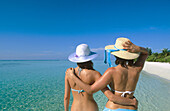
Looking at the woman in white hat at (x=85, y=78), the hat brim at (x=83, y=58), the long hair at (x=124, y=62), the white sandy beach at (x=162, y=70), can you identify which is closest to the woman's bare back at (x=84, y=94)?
the woman in white hat at (x=85, y=78)

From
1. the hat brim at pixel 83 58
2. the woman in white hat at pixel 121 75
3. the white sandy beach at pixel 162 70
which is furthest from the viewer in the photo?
the white sandy beach at pixel 162 70

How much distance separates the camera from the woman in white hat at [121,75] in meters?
1.70

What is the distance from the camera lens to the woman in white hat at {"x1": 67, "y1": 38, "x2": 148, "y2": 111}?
1696 millimetres

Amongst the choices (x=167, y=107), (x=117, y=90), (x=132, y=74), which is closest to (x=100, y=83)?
(x=117, y=90)

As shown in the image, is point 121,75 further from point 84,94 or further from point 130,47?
point 84,94

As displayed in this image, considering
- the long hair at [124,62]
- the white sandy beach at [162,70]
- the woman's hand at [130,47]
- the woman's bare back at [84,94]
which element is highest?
the woman's hand at [130,47]

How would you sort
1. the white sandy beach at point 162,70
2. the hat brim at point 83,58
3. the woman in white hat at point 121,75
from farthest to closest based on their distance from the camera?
the white sandy beach at point 162,70, the hat brim at point 83,58, the woman in white hat at point 121,75

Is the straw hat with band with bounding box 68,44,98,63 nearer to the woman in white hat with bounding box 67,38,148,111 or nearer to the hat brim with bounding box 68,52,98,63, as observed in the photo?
the hat brim with bounding box 68,52,98,63

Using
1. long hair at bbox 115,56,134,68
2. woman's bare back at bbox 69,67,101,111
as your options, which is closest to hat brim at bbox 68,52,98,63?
woman's bare back at bbox 69,67,101,111

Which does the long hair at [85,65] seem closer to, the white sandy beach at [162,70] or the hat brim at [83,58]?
the hat brim at [83,58]

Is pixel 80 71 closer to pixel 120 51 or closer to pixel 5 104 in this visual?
pixel 120 51

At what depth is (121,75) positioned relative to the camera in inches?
67.6

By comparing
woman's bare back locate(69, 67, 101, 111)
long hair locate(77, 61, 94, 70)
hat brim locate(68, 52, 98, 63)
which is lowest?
woman's bare back locate(69, 67, 101, 111)

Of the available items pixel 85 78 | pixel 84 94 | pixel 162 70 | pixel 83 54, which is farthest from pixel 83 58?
pixel 162 70
